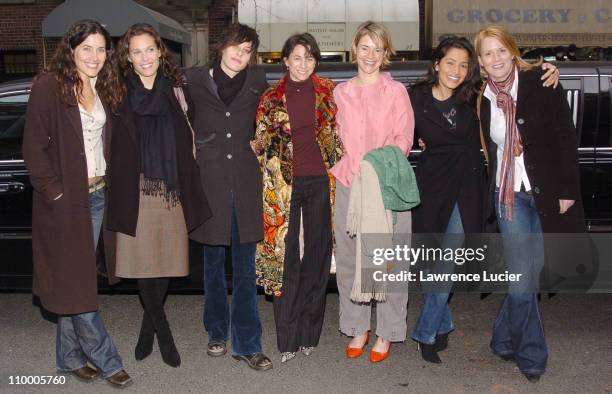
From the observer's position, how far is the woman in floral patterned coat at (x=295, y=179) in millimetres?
3982

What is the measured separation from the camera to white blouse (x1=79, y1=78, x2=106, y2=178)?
3.70m

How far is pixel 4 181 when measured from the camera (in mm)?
4699

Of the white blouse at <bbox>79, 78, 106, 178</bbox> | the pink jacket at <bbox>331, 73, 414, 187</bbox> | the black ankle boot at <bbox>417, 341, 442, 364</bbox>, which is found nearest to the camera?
the white blouse at <bbox>79, 78, 106, 178</bbox>

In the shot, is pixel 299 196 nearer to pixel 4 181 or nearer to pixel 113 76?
pixel 113 76

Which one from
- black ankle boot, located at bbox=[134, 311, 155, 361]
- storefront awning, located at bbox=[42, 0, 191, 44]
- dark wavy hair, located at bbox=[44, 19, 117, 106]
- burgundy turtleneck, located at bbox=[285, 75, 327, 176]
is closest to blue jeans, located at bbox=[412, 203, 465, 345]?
burgundy turtleneck, located at bbox=[285, 75, 327, 176]

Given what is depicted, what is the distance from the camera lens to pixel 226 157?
400 centimetres

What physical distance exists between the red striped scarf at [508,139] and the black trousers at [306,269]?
1.02 m

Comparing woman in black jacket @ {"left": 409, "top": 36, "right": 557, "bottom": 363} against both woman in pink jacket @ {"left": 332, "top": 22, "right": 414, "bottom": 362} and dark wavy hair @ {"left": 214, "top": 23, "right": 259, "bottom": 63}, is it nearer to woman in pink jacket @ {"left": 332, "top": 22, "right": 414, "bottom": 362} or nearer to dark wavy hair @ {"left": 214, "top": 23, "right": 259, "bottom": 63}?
woman in pink jacket @ {"left": 332, "top": 22, "right": 414, "bottom": 362}

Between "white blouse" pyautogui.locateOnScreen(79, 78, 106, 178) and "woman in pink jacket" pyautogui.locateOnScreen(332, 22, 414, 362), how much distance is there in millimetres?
1325

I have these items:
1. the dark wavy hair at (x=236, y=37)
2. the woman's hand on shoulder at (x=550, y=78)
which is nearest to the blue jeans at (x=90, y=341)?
the dark wavy hair at (x=236, y=37)

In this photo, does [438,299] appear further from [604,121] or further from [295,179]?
[604,121]

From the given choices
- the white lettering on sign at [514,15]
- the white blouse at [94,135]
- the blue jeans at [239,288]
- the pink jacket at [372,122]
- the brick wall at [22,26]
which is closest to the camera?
the white blouse at [94,135]

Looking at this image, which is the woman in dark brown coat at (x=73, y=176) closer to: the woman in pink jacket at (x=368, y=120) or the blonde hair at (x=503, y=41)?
the woman in pink jacket at (x=368, y=120)

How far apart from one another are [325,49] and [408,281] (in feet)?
31.3
